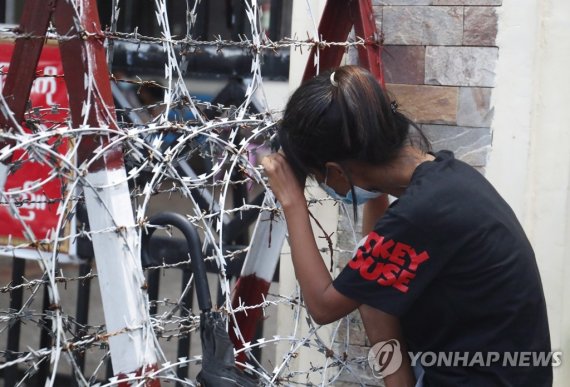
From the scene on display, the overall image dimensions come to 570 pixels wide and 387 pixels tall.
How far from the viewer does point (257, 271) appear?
2.65 meters

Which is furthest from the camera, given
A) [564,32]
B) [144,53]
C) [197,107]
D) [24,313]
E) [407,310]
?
[144,53]

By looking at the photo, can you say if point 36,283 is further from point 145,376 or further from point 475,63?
point 475,63

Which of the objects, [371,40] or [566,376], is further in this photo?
[566,376]

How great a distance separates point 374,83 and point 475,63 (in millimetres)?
1256

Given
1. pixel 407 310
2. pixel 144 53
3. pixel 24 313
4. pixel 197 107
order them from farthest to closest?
1. pixel 144 53
2. pixel 197 107
3. pixel 24 313
4. pixel 407 310

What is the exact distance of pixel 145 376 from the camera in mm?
1983

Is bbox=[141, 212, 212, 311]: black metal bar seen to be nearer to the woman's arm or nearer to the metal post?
the metal post

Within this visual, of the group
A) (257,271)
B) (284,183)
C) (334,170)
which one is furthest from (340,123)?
(257,271)

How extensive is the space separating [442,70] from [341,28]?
2.01 feet

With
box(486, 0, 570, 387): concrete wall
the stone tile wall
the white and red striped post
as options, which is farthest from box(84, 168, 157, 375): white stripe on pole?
box(486, 0, 570, 387): concrete wall

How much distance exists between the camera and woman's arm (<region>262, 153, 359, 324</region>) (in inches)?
79.0

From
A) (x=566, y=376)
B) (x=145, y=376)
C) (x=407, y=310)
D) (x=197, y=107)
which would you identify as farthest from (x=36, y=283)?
(x=566, y=376)

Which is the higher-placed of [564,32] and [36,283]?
[564,32]

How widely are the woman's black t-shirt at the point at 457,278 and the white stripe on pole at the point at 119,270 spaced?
455mm
